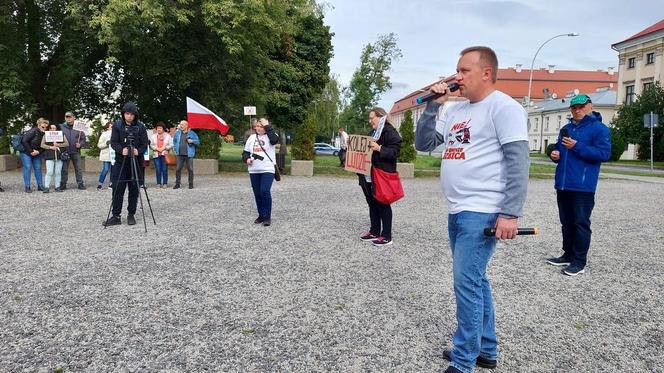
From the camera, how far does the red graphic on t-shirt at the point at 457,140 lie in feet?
9.36

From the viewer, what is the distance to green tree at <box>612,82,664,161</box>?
40.3 meters

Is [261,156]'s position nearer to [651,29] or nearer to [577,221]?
[577,221]

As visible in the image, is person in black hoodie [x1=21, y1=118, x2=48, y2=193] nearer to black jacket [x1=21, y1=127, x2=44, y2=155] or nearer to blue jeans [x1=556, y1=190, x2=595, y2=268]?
black jacket [x1=21, y1=127, x2=44, y2=155]

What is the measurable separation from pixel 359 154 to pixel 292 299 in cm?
287

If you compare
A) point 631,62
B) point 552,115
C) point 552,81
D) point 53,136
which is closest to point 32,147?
point 53,136

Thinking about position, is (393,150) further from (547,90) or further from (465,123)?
(547,90)

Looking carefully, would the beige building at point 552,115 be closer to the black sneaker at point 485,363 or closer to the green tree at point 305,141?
the green tree at point 305,141

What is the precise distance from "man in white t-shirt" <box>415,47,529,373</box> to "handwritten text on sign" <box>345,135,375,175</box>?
347 centimetres

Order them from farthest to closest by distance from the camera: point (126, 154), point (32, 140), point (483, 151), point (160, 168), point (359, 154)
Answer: point (160, 168) → point (32, 140) → point (126, 154) → point (359, 154) → point (483, 151)

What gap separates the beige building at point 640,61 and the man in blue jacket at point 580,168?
50.3m

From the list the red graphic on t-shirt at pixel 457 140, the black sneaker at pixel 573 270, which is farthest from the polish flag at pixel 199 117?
the red graphic on t-shirt at pixel 457 140

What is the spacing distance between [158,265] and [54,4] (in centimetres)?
1753

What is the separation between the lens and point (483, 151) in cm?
278

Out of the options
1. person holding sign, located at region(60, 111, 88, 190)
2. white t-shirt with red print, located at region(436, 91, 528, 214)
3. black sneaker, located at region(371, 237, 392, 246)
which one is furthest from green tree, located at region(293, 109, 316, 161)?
white t-shirt with red print, located at region(436, 91, 528, 214)
